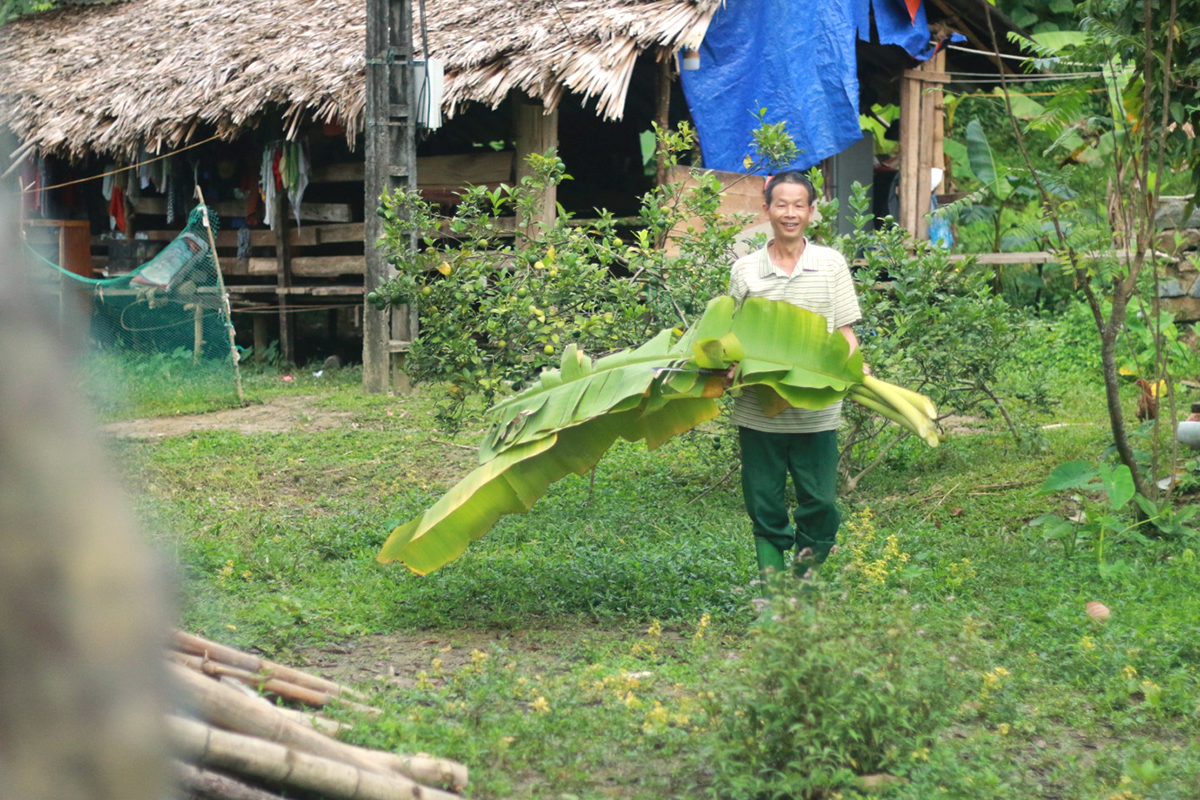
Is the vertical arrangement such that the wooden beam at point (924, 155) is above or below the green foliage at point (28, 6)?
below

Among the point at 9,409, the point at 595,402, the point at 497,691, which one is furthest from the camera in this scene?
the point at 595,402

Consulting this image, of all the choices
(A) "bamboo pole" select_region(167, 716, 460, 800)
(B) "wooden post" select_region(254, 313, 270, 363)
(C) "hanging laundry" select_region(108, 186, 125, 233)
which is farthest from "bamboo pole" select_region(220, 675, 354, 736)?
(C) "hanging laundry" select_region(108, 186, 125, 233)

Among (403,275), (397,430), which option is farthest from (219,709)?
(397,430)

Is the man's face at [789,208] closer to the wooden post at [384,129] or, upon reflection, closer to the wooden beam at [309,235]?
the wooden post at [384,129]

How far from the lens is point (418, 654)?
13.5 feet

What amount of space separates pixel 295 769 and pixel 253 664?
0.91 m

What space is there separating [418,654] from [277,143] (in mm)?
9390

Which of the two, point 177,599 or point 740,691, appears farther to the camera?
point 740,691

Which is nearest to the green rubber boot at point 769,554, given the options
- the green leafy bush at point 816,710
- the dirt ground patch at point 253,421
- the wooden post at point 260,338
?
the green leafy bush at point 816,710

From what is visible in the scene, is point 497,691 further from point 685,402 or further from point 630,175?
point 630,175

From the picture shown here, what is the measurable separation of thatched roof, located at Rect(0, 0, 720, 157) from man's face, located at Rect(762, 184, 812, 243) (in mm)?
4999

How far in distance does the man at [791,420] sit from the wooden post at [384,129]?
5.89 meters


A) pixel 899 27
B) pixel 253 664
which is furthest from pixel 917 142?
pixel 253 664

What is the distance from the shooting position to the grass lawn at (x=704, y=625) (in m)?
2.92
